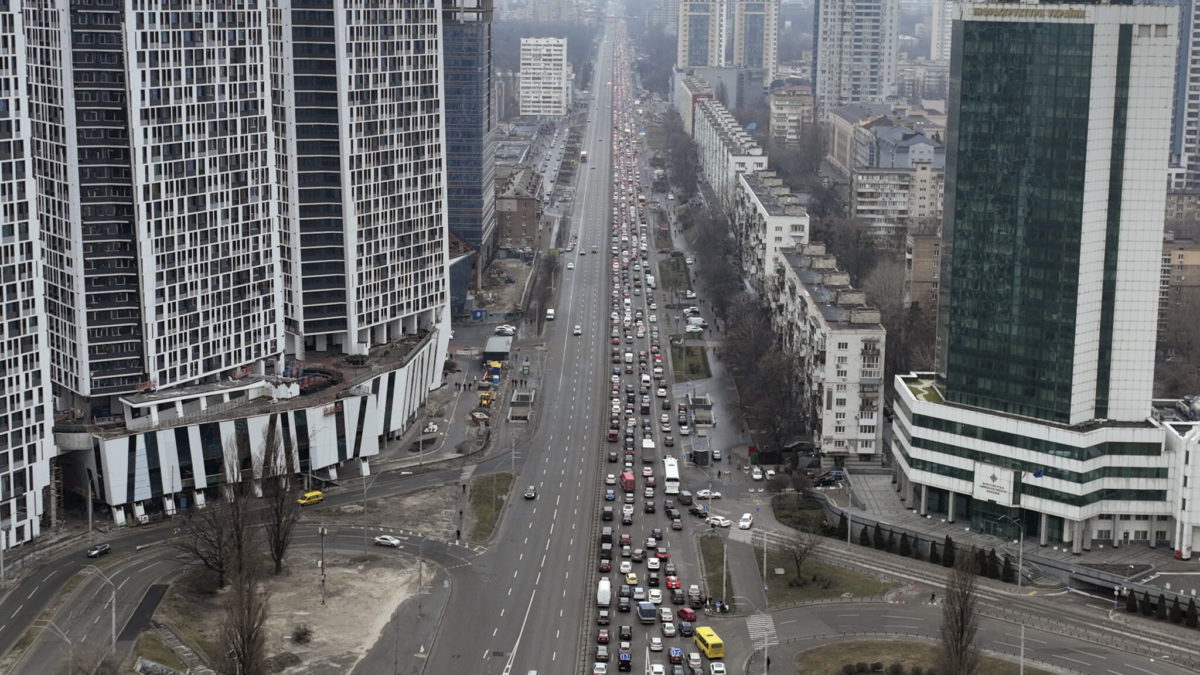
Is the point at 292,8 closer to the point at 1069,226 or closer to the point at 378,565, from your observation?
the point at 378,565

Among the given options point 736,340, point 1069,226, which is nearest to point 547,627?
point 1069,226

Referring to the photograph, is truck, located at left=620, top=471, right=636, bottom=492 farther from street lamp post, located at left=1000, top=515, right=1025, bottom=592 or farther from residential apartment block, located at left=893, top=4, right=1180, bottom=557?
street lamp post, located at left=1000, top=515, right=1025, bottom=592

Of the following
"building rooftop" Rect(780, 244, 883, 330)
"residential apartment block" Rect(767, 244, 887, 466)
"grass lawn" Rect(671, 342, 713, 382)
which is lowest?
"grass lawn" Rect(671, 342, 713, 382)

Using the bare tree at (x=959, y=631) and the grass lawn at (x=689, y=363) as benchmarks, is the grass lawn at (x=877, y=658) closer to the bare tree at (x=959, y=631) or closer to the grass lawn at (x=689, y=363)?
the bare tree at (x=959, y=631)

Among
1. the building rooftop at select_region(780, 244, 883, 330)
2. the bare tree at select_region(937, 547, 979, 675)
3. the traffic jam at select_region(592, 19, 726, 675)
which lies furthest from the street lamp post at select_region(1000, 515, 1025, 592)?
the building rooftop at select_region(780, 244, 883, 330)

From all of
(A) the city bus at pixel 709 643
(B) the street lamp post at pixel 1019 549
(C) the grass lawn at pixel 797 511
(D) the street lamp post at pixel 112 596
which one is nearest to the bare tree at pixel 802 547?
(C) the grass lawn at pixel 797 511
